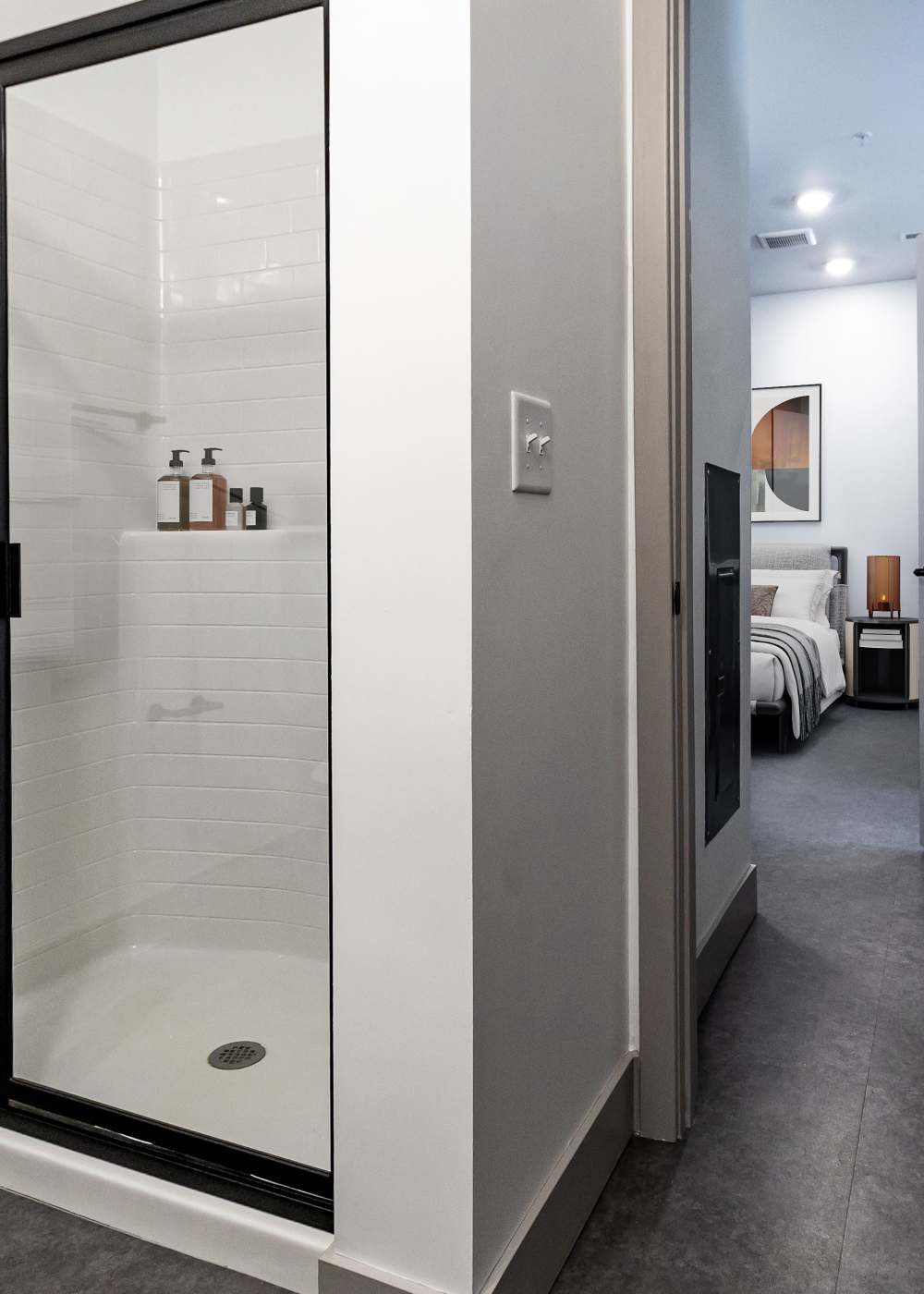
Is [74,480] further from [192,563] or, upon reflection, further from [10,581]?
[10,581]

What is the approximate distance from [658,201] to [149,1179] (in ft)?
5.64

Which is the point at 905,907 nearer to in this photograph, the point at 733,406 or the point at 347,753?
the point at 733,406

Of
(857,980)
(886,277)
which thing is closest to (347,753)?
(857,980)

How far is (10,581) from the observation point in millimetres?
1753

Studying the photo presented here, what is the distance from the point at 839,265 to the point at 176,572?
5.20 m

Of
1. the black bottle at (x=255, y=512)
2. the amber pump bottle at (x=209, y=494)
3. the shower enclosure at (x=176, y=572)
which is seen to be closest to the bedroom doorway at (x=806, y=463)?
the shower enclosure at (x=176, y=572)

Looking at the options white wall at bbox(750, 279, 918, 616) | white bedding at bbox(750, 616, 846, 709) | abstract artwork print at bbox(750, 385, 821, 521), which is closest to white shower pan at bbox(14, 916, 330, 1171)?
white bedding at bbox(750, 616, 846, 709)

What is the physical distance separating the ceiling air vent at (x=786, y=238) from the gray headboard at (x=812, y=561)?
5.91 ft

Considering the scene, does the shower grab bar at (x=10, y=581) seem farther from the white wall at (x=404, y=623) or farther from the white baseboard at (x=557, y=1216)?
the white baseboard at (x=557, y=1216)

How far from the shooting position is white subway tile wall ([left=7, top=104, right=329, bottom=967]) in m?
2.36

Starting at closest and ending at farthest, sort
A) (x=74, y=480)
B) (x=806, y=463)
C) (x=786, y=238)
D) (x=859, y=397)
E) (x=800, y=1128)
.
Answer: (x=800, y=1128), (x=74, y=480), (x=786, y=238), (x=859, y=397), (x=806, y=463)

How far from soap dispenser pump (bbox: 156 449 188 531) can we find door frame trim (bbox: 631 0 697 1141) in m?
1.24

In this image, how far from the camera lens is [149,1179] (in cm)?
153

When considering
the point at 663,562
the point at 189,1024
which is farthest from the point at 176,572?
the point at 663,562
